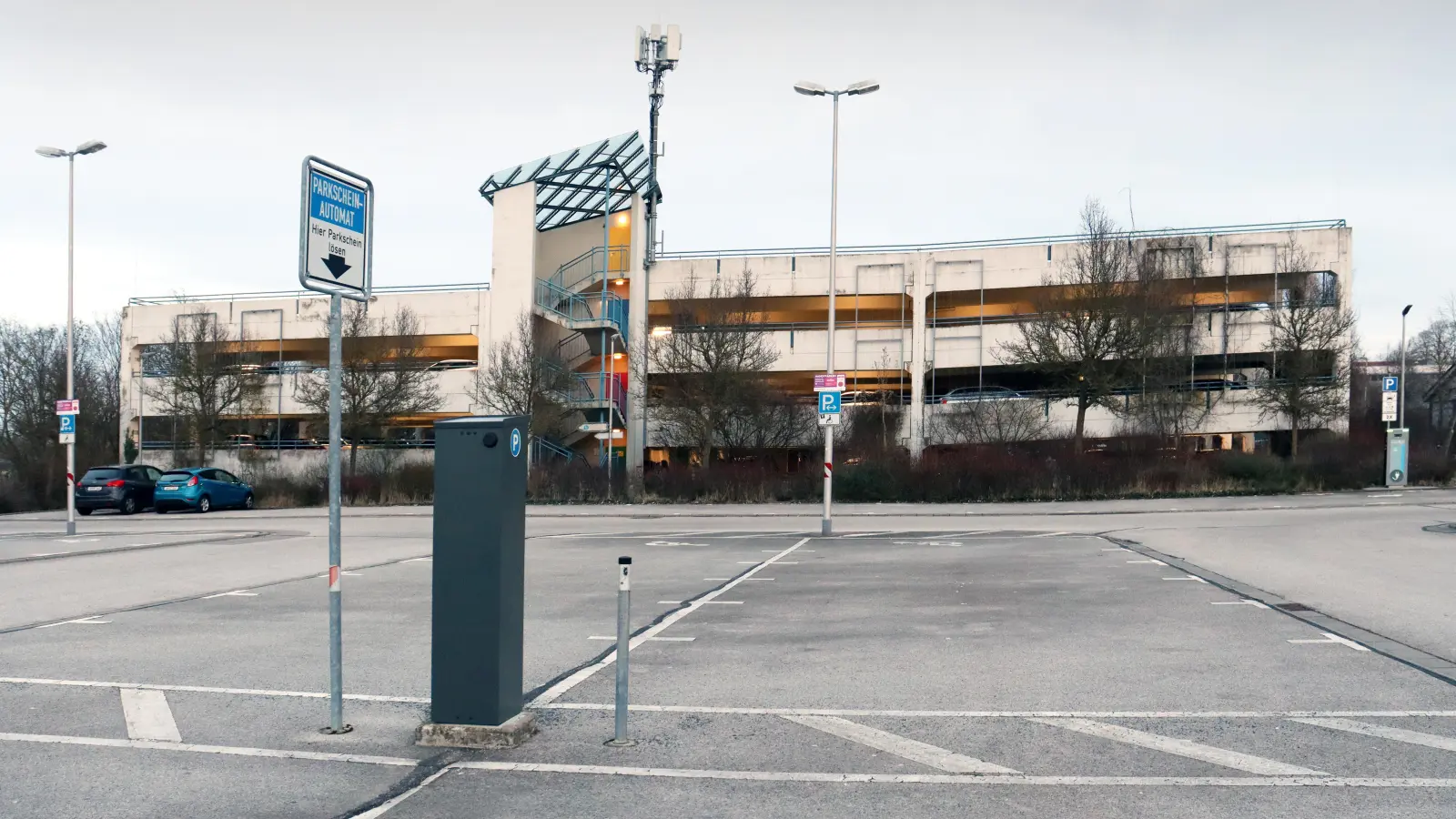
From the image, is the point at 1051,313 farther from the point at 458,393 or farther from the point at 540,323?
the point at 458,393

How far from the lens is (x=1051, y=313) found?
36531 millimetres

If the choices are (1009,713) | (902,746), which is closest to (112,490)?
(1009,713)

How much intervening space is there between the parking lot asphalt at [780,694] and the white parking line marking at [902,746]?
25 mm

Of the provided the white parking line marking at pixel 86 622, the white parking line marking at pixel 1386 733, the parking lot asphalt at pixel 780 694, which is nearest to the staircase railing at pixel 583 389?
the parking lot asphalt at pixel 780 694

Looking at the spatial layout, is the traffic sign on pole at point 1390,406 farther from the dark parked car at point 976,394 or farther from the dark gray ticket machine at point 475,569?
the dark gray ticket machine at point 475,569

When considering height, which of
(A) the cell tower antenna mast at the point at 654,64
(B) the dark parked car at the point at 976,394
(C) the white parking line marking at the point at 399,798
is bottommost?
(C) the white parking line marking at the point at 399,798

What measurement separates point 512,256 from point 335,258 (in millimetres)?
40632

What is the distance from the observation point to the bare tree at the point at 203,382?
4456cm

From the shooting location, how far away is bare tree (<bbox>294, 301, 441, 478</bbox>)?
40781mm

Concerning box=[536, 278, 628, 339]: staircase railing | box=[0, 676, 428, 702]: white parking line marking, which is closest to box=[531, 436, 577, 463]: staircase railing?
box=[536, 278, 628, 339]: staircase railing

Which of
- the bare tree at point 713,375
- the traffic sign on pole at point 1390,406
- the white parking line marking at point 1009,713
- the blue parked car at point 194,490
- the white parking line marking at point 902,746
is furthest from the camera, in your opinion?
the bare tree at point 713,375

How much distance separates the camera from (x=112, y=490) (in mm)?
34062

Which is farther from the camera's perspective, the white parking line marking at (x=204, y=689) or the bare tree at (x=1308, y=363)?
the bare tree at (x=1308, y=363)

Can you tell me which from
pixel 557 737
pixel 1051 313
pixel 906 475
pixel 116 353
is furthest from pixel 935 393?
pixel 116 353
